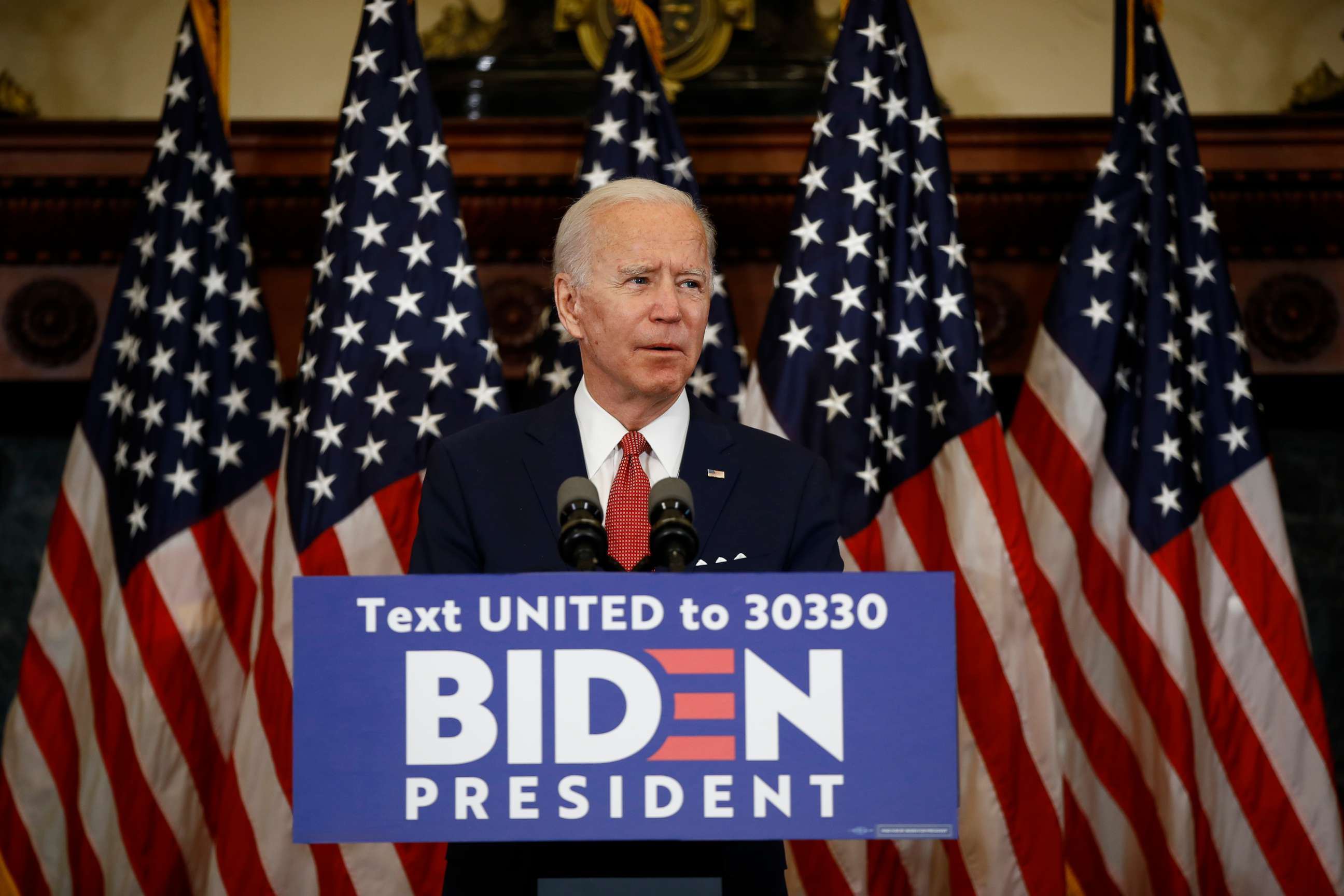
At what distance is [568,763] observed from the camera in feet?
4.41

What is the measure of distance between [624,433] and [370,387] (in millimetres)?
1722

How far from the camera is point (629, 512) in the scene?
5.97 ft

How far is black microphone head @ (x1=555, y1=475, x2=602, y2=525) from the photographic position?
1.45 m

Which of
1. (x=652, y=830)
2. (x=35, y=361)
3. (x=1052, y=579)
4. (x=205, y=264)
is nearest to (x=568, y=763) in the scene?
(x=652, y=830)

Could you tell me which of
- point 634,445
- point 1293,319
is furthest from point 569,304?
point 1293,319

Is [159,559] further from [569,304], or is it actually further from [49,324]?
[569,304]

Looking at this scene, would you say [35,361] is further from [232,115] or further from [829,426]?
[829,426]

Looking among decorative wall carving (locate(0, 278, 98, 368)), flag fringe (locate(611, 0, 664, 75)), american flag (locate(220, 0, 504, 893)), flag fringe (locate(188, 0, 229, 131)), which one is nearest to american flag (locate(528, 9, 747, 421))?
flag fringe (locate(611, 0, 664, 75))

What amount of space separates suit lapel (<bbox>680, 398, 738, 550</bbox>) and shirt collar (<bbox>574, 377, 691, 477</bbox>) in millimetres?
12

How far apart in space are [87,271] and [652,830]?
11.1ft

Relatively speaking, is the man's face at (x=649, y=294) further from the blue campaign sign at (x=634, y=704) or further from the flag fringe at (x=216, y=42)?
the flag fringe at (x=216, y=42)

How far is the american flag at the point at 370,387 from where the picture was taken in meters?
3.31

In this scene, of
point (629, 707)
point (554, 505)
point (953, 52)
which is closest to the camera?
point (629, 707)

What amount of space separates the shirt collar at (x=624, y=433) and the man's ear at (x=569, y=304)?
124 mm
